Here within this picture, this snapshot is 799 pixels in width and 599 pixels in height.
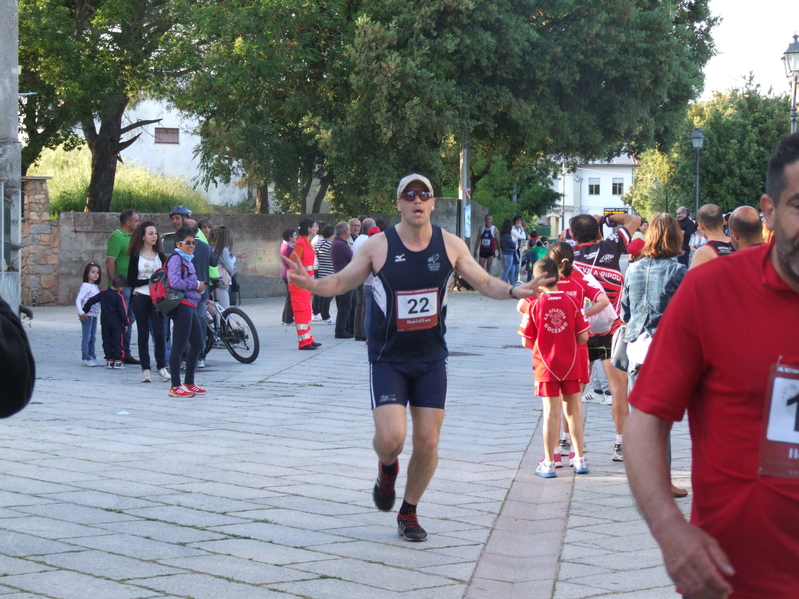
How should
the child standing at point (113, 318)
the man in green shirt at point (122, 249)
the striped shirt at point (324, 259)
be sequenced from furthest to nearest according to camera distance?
the striped shirt at point (324, 259), the man in green shirt at point (122, 249), the child standing at point (113, 318)

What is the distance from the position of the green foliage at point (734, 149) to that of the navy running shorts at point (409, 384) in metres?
53.6

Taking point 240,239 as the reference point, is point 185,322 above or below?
below

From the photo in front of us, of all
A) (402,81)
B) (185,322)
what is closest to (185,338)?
(185,322)

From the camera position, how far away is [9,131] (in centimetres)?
1277

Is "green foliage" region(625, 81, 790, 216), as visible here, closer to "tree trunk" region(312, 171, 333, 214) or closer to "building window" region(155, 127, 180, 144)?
"building window" region(155, 127, 180, 144)

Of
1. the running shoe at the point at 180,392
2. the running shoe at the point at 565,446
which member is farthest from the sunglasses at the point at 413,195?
the running shoe at the point at 180,392

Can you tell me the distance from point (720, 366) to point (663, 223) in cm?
475

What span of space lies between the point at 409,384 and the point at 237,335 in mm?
8336

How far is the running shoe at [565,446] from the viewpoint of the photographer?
785cm

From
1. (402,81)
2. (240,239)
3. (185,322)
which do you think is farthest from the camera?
(240,239)

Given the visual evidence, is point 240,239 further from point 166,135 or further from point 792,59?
point 166,135

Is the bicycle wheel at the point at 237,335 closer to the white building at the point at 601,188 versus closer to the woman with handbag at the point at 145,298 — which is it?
the woman with handbag at the point at 145,298

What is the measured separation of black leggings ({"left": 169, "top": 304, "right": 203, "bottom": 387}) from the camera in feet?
34.2

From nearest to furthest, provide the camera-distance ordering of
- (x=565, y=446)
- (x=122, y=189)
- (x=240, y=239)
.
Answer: (x=565, y=446), (x=240, y=239), (x=122, y=189)
